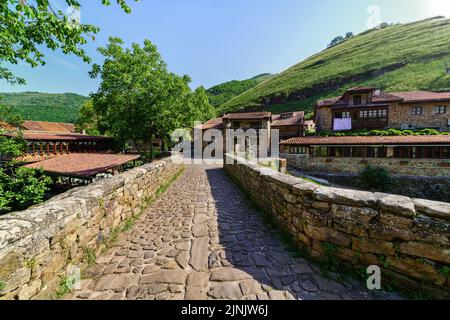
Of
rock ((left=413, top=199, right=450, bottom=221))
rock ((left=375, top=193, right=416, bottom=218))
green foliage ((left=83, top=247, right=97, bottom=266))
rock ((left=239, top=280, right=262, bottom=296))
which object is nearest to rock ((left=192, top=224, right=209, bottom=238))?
rock ((left=239, top=280, right=262, bottom=296))

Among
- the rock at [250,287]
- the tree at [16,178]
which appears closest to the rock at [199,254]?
the rock at [250,287]

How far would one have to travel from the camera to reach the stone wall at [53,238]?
1870mm

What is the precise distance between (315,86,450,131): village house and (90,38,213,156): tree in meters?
24.1

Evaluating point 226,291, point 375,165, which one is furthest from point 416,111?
point 226,291

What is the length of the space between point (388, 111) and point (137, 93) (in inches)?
1246

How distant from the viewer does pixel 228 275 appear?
2.73 meters

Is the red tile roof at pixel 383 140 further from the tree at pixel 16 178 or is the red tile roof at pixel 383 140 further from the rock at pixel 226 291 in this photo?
the tree at pixel 16 178

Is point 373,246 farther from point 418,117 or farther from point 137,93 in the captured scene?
point 418,117

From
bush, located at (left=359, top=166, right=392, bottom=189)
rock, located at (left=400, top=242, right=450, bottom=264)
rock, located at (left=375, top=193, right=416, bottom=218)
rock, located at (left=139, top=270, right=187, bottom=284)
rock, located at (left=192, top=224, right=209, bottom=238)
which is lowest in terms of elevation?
bush, located at (left=359, top=166, right=392, bottom=189)

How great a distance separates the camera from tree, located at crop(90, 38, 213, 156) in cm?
1523

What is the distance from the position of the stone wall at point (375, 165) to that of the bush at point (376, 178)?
2.56 ft

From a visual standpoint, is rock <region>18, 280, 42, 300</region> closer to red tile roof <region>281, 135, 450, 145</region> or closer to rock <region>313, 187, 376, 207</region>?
rock <region>313, 187, 376, 207</region>

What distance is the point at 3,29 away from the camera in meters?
4.36
